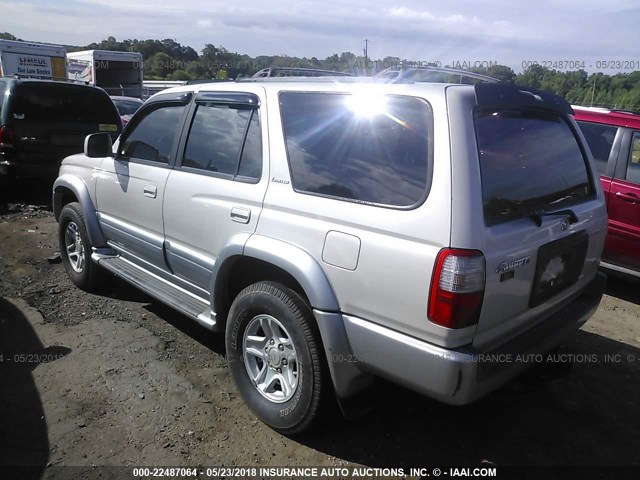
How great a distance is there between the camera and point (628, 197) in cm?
485

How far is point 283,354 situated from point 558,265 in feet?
5.08

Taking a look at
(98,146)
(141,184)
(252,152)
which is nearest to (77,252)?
(98,146)

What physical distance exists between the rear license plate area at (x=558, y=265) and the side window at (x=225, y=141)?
62.9 inches

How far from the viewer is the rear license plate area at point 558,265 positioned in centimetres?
242

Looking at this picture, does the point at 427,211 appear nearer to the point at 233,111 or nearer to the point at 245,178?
the point at 245,178

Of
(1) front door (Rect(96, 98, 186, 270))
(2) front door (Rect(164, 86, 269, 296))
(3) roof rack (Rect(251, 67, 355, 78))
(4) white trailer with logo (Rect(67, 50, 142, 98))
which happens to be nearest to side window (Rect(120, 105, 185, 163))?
(1) front door (Rect(96, 98, 186, 270))

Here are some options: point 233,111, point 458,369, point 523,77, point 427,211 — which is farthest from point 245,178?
point 523,77

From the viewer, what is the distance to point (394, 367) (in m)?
2.22

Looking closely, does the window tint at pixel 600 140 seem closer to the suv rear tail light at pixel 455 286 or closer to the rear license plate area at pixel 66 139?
the suv rear tail light at pixel 455 286

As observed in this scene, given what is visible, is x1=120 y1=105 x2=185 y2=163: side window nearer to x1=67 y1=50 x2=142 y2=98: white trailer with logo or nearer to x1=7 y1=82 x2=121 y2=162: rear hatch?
x1=7 y1=82 x2=121 y2=162: rear hatch

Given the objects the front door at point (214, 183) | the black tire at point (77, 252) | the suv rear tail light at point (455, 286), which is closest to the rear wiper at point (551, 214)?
the suv rear tail light at point (455, 286)

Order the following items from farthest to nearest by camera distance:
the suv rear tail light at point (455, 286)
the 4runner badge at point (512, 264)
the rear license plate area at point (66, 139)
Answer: the rear license plate area at point (66, 139) → the 4runner badge at point (512, 264) → the suv rear tail light at point (455, 286)

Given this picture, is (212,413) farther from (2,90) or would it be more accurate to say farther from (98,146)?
(2,90)

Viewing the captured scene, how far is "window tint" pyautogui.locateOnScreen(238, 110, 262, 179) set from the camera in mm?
2863
